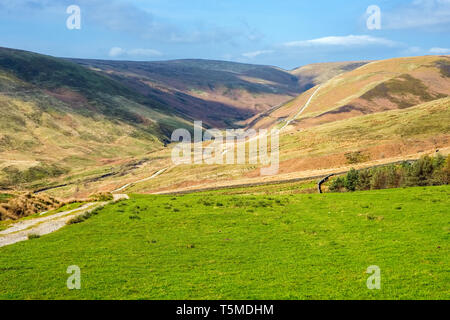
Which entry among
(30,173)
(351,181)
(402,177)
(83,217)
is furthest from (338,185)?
(30,173)

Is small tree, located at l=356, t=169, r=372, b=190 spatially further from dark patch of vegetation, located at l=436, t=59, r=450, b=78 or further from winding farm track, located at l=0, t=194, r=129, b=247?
dark patch of vegetation, located at l=436, t=59, r=450, b=78

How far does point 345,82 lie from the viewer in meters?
186

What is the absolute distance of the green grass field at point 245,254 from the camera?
13586 mm

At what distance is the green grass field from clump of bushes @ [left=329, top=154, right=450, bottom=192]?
817 centimetres

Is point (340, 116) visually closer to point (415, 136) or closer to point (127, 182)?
point (415, 136)

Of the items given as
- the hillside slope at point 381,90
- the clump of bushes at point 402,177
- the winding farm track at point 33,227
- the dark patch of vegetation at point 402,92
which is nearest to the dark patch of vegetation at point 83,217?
the winding farm track at point 33,227

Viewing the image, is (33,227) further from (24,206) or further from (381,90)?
(381,90)

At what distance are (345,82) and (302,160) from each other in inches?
5028

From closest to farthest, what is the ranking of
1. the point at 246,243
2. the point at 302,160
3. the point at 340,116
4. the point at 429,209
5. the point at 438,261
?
the point at 438,261 < the point at 246,243 < the point at 429,209 < the point at 302,160 < the point at 340,116

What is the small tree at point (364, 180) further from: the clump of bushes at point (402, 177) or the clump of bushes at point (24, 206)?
the clump of bushes at point (24, 206)

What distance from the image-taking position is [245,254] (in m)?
17.6

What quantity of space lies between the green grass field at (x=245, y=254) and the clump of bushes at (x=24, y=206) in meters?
9.28

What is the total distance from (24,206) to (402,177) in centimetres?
3598
